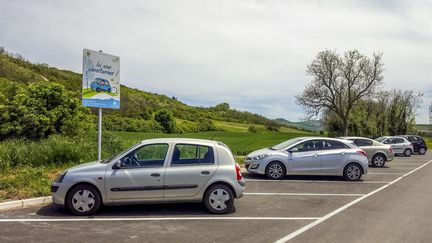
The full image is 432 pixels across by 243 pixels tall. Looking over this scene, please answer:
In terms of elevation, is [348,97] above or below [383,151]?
→ above

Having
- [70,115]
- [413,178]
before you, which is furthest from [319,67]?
[70,115]

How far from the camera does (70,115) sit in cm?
1641

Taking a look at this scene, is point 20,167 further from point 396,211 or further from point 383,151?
point 383,151

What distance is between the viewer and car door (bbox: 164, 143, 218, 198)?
26.9ft

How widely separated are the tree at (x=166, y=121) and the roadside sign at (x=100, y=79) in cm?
5426

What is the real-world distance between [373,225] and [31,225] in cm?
638

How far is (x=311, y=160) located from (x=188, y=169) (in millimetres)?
7158

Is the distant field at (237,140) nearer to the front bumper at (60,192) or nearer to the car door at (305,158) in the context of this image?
the car door at (305,158)

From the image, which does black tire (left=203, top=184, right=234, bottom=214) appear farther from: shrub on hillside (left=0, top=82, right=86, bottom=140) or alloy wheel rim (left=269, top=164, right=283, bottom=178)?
shrub on hillside (left=0, top=82, right=86, bottom=140)

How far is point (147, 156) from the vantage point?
859 cm

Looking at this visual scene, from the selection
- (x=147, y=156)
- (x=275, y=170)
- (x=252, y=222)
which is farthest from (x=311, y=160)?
(x=147, y=156)

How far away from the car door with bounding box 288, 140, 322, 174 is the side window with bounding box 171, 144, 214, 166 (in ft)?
20.5

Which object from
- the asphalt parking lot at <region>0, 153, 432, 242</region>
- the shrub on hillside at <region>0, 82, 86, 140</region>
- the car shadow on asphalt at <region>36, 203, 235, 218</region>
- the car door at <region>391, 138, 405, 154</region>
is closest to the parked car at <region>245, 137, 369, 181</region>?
the asphalt parking lot at <region>0, 153, 432, 242</region>

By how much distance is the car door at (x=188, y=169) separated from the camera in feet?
26.9
